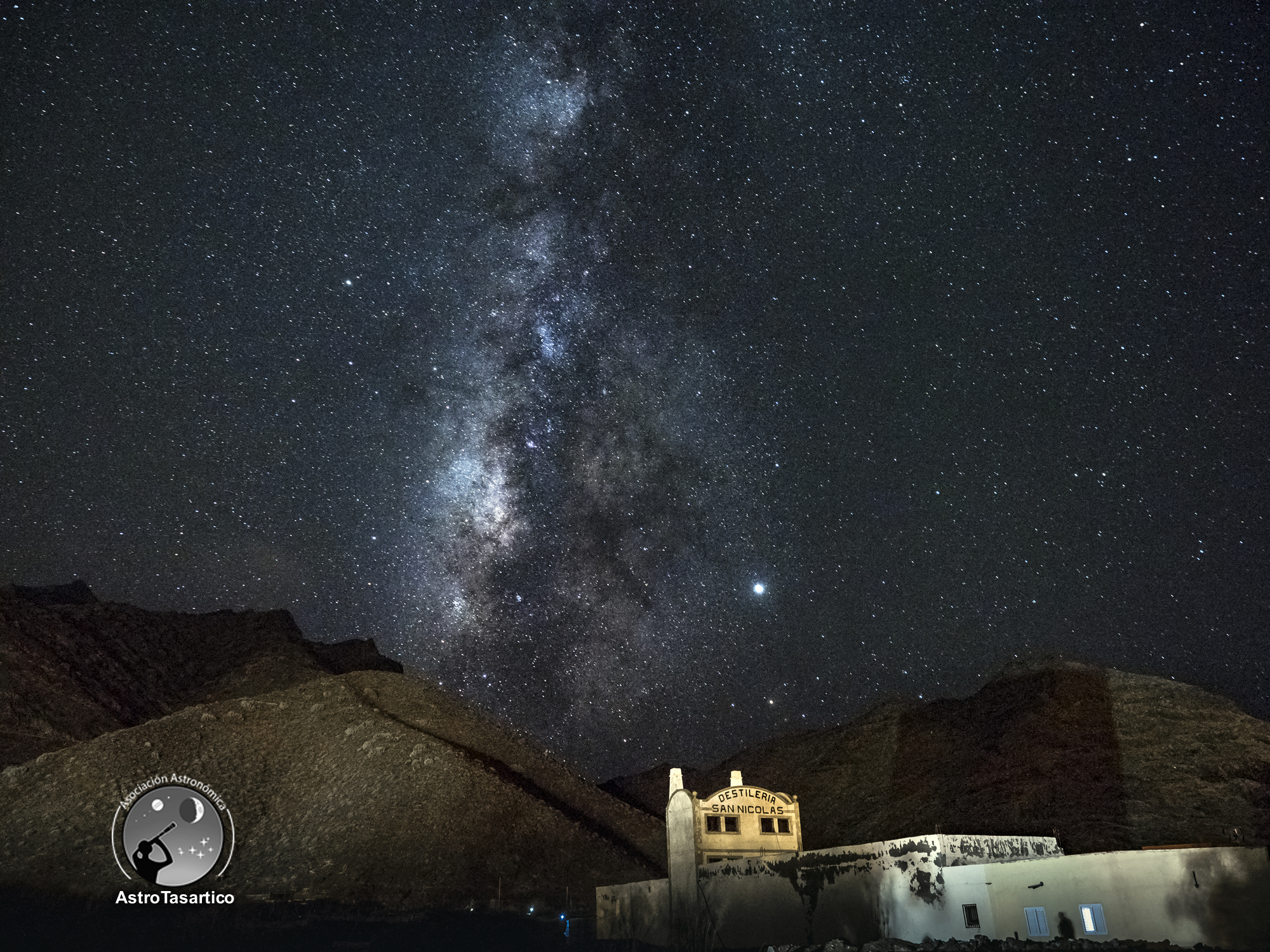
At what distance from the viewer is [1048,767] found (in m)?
59.6

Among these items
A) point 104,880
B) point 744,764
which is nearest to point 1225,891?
point 104,880

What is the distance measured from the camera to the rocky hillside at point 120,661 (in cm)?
7369

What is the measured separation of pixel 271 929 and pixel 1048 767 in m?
49.4

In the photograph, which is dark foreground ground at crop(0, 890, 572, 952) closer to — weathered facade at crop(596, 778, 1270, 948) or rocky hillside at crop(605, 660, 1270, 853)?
weathered facade at crop(596, 778, 1270, 948)

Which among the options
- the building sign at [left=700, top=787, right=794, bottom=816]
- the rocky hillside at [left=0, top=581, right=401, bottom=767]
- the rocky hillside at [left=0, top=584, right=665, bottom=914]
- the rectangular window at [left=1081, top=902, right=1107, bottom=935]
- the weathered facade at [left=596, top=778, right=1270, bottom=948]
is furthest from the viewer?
the rocky hillside at [left=0, top=581, right=401, bottom=767]

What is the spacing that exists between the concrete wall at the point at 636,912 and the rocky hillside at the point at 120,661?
52951mm

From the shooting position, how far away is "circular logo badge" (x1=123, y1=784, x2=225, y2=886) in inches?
1231

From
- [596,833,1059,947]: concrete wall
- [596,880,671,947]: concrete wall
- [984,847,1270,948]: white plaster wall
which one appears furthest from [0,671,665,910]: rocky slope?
[984,847,1270,948]: white plaster wall

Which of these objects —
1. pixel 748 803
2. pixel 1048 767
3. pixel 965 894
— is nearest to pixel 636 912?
pixel 748 803

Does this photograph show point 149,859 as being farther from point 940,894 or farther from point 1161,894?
point 1161,894

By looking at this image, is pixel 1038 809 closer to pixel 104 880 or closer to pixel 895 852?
pixel 895 852

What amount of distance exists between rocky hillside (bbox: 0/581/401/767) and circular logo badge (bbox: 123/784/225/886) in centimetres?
4160

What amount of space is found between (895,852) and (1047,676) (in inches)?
2156

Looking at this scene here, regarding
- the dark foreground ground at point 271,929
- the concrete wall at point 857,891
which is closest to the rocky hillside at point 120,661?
the dark foreground ground at point 271,929
